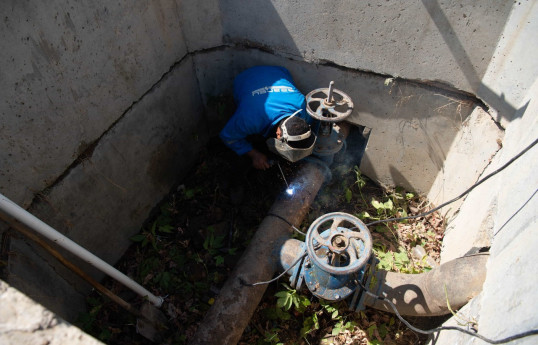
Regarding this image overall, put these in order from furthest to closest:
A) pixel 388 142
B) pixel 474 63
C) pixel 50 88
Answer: pixel 388 142 < pixel 474 63 < pixel 50 88

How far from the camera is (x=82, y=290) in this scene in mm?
3635

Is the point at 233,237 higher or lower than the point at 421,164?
lower

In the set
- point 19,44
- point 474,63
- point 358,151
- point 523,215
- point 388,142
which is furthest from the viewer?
point 358,151

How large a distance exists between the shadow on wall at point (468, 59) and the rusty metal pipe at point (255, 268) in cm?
183

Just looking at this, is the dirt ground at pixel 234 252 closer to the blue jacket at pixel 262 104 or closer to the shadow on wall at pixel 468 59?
the blue jacket at pixel 262 104

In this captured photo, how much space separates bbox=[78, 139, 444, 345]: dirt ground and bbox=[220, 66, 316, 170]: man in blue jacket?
61 centimetres

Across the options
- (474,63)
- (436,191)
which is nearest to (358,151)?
(436,191)

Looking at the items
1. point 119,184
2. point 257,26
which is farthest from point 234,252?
point 257,26

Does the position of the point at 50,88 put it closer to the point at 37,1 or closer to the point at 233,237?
the point at 37,1

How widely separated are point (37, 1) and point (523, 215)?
3764 mm

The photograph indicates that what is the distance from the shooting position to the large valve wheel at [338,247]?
2.66 meters

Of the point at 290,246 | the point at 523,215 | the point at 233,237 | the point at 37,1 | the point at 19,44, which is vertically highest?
the point at 37,1

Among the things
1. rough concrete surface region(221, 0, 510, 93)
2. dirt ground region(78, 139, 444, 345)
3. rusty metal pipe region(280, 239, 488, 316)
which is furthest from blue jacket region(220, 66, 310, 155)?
rusty metal pipe region(280, 239, 488, 316)

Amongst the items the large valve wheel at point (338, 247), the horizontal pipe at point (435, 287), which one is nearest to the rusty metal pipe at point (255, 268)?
the large valve wheel at point (338, 247)
